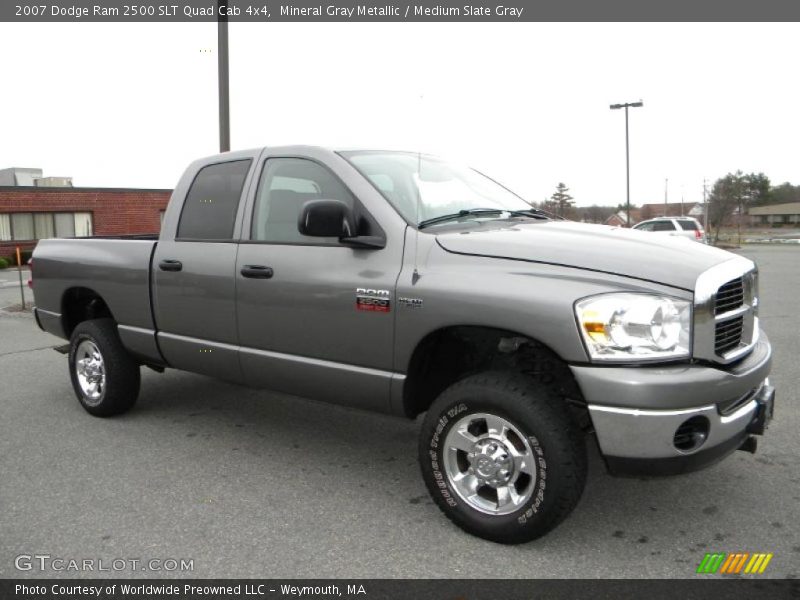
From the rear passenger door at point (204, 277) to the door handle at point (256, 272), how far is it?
0.44 feet

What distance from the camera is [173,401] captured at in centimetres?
580

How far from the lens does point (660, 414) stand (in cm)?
278

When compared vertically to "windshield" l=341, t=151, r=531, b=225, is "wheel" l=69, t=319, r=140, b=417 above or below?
below

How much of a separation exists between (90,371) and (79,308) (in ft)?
2.41

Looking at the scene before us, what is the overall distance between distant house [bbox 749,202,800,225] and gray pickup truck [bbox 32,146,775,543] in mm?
108269

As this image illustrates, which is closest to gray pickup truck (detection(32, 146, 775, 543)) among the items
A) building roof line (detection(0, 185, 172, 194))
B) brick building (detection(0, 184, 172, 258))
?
brick building (detection(0, 184, 172, 258))

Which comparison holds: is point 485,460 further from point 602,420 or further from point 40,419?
→ point 40,419

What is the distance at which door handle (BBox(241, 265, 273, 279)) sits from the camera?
13.1 feet

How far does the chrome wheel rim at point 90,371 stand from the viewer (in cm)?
528

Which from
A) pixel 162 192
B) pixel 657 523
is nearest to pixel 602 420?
pixel 657 523

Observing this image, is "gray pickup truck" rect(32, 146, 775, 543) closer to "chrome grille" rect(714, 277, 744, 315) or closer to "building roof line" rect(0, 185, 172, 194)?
"chrome grille" rect(714, 277, 744, 315)
